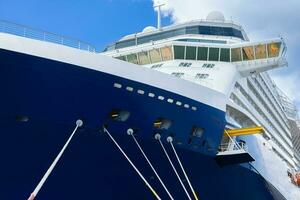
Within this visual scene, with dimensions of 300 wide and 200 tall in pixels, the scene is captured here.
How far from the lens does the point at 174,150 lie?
14.2 metres

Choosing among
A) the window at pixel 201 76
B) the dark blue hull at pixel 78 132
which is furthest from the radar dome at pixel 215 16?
the dark blue hull at pixel 78 132

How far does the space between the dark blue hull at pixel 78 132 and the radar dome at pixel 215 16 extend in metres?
16.5

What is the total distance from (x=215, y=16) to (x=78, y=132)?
2032cm

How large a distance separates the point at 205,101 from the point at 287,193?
11.0 metres

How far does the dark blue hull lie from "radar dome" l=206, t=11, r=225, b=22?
650 inches

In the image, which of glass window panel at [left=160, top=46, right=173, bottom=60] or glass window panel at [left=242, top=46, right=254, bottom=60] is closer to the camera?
glass window panel at [left=242, top=46, right=254, bottom=60]

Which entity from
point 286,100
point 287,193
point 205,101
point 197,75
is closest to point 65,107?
point 205,101

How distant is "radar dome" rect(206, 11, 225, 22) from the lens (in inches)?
1195

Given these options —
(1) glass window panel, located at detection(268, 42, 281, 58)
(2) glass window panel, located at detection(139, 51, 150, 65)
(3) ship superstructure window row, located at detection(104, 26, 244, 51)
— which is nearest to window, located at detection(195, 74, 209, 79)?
(2) glass window panel, located at detection(139, 51, 150, 65)

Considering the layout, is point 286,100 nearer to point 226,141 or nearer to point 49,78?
point 226,141

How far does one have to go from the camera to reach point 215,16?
3053cm

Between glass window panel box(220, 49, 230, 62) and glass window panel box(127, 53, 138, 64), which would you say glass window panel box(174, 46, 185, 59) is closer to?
glass window panel box(220, 49, 230, 62)

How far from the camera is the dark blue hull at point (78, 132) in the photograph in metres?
11.6

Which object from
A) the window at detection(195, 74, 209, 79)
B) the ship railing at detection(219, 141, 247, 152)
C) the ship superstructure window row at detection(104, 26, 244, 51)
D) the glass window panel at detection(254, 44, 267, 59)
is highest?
the ship superstructure window row at detection(104, 26, 244, 51)
